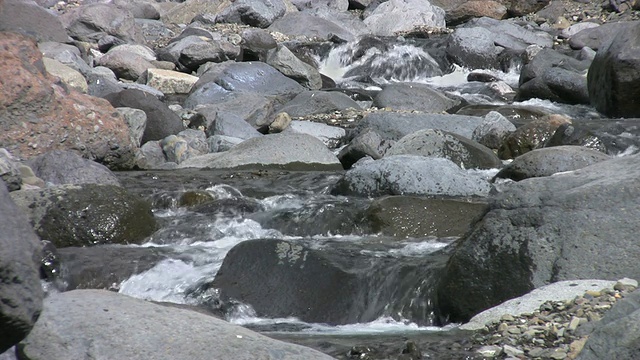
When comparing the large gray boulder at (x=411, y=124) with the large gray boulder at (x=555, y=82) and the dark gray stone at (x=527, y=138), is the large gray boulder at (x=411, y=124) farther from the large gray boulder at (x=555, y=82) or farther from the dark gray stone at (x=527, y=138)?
the large gray boulder at (x=555, y=82)

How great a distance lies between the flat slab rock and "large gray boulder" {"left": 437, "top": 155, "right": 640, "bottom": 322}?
0.20 m

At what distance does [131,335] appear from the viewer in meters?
3.41

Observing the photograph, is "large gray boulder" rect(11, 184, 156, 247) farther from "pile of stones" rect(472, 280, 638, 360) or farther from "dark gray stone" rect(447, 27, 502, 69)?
"dark gray stone" rect(447, 27, 502, 69)

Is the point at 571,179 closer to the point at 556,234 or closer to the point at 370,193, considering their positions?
the point at 556,234

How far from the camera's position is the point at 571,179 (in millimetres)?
5852

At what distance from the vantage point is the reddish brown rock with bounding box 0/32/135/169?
11.1m

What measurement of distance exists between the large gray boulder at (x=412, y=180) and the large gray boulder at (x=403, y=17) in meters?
18.1

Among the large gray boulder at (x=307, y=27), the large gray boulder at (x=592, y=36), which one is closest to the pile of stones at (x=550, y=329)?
the large gray boulder at (x=592, y=36)

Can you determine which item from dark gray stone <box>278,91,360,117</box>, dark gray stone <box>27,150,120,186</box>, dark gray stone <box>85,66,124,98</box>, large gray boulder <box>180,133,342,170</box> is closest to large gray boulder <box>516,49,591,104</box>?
dark gray stone <box>278,91,360,117</box>

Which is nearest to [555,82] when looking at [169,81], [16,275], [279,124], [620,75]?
[620,75]

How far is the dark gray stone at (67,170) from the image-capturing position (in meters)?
9.70

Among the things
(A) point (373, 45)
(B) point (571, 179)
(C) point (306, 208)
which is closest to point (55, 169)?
(C) point (306, 208)

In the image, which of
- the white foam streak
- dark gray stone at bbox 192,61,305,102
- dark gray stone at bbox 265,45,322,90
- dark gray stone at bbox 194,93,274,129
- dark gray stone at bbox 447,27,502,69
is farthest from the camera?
dark gray stone at bbox 447,27,502,69

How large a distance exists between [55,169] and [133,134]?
132 inches
